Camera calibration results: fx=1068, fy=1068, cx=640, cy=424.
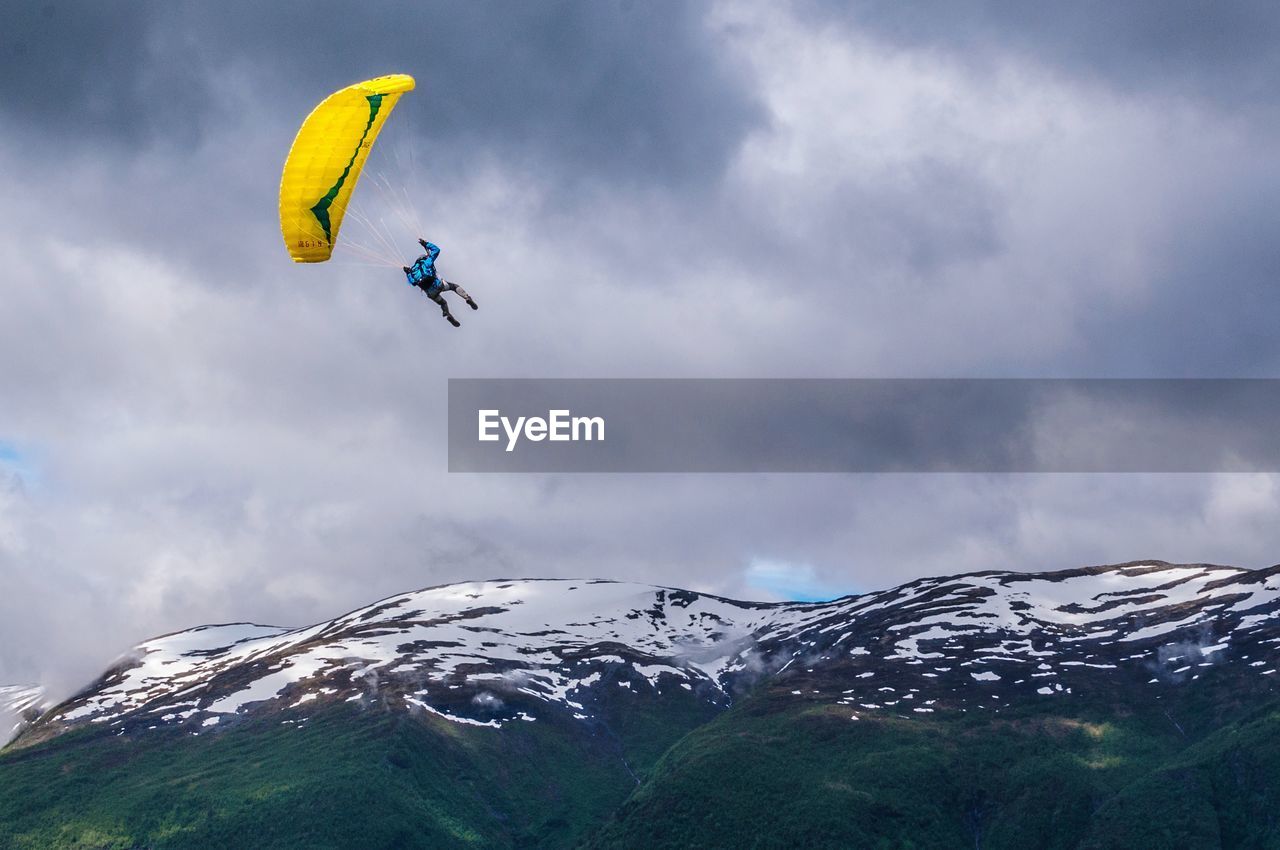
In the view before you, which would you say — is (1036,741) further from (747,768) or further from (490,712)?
(490,712)

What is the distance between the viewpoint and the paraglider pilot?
54312mm

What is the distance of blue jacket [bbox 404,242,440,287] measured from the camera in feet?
178

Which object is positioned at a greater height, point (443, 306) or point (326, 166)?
point (326, 166)

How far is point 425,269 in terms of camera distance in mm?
54562

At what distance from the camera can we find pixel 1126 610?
7712 inches

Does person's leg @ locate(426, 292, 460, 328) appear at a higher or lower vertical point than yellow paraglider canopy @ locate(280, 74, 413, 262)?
lower

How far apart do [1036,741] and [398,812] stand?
8673 cm

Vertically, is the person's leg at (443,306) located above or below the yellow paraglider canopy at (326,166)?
below

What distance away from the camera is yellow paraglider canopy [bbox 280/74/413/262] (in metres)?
54.3

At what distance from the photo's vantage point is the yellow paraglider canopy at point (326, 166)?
54344mm

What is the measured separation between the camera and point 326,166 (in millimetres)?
54594

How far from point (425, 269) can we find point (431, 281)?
26.4 inches

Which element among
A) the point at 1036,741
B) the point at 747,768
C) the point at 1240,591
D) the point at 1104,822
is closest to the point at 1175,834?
the point at 1104,822

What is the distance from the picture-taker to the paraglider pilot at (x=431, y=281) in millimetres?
54312
